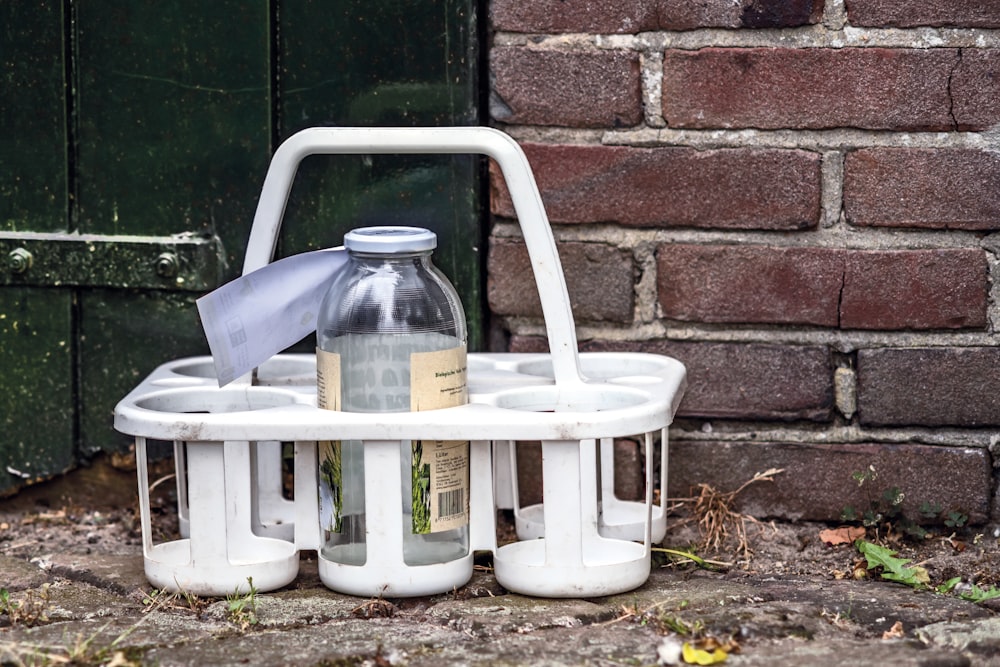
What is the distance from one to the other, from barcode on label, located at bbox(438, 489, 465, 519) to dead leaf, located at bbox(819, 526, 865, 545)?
18.6 inches

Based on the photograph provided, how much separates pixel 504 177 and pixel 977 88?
0.55m

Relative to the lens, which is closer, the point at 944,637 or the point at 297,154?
the point at 944,637

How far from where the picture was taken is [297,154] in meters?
1.36

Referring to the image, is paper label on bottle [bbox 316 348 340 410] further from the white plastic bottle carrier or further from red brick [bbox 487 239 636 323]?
red brick [bbox 487 239 636 323]

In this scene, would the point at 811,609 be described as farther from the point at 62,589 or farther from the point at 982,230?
the point at 62,589

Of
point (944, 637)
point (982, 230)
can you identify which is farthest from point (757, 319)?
point (944, 637)

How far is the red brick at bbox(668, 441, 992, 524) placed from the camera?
4.99ft

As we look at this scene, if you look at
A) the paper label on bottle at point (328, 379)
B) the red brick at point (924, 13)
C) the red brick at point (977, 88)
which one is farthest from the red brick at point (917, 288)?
the paper label on bottle at point (328, 379)

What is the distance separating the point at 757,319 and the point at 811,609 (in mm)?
366

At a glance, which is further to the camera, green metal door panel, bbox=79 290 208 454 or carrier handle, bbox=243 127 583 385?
green metal door panel, bbox=79 290 208 454

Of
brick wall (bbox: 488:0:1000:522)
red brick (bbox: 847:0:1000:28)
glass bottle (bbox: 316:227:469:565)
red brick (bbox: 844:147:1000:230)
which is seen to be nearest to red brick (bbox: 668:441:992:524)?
brick wall (bbox: 488:0:1000:522)

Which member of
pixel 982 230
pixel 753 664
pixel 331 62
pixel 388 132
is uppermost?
pixel 331 62

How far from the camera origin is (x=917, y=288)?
1.48 m

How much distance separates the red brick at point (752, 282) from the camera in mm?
1495
